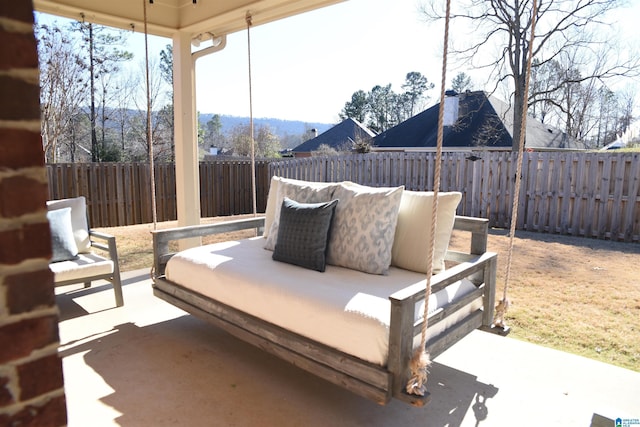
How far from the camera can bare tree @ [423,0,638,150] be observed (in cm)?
895

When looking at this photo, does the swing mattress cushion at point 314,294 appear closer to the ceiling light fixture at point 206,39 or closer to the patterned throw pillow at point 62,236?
the patterned throw pillow at point 62,236

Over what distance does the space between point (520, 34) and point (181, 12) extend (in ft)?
26.2

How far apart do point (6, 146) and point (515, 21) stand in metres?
10.8

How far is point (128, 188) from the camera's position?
7.81m

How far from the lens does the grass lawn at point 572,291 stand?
2.95 metres

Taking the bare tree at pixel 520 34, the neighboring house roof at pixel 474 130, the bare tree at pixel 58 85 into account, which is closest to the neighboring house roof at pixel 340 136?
the neighboring house roof at pixel 474 130

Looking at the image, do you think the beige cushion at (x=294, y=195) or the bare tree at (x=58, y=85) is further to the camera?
the bare tree at (x=58, y=85)

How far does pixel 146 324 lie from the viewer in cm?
317

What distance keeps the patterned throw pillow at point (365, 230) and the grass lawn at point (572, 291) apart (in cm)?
138

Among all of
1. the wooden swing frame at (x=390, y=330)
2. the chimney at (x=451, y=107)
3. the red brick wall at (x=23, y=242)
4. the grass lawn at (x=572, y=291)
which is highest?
the chimney at (x=451, y=107)

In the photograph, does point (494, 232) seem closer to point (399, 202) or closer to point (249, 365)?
point (399, 202)

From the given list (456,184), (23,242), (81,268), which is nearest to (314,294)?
(23,242)

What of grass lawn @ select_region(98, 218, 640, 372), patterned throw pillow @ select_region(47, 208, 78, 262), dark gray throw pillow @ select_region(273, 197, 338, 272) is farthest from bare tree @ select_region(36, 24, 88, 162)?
dark gray throw pillow @ select_region(273, 197, 338, 272)

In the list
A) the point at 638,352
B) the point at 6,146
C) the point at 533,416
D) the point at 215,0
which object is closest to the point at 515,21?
the point at 215,0
